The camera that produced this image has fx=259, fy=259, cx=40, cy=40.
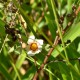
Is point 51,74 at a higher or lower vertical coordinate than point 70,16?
lower

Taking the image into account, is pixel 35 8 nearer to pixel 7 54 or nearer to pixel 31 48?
pixel 7 54

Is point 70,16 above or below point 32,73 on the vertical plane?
above

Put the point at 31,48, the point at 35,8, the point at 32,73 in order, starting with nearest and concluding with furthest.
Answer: the point at 31,48
the point at 32,73
the point at 35,8

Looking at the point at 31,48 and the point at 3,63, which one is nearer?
the point at 31,48

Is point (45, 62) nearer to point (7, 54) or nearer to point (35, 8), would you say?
point (7, 54)

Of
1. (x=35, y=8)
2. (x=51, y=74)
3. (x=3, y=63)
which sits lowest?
(x=51, y=74)

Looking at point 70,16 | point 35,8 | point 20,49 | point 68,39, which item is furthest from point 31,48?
point 35,8

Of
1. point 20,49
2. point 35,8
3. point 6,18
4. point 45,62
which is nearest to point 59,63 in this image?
point 45,62

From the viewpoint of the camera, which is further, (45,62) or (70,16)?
(70,16)

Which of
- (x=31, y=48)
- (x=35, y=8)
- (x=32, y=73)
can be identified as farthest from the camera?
(x=35, y=8)
